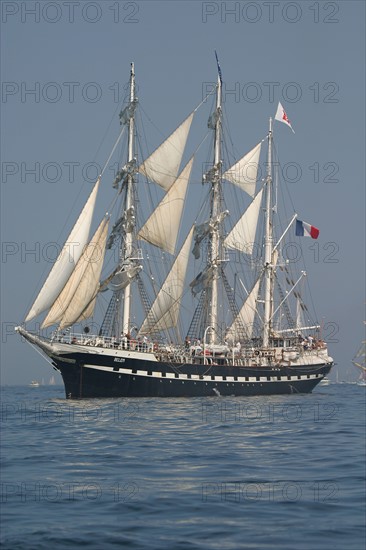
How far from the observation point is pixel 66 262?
5369 cm

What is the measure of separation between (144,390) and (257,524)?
42.6 meters

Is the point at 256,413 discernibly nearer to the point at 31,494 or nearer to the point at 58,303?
the point at 58,303

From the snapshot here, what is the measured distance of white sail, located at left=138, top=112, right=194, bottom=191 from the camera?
66.0 m

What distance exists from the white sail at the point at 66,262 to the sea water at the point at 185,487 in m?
18.3

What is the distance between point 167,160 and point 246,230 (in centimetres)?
1345

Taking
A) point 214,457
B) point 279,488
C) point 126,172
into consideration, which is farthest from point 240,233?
point 279,488

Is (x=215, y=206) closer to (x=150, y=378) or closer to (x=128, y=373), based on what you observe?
(x=150, y=378)

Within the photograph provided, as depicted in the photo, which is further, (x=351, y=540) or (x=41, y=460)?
(x=41, y=460)

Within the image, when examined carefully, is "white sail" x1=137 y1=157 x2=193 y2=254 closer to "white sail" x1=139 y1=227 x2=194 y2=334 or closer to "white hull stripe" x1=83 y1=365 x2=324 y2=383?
"white sail" x1=139 y1=227 x2=194 y2=334

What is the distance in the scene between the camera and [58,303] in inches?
2136

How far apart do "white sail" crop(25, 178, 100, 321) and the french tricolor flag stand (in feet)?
79.7

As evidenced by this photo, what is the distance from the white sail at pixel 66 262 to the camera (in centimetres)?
5266
